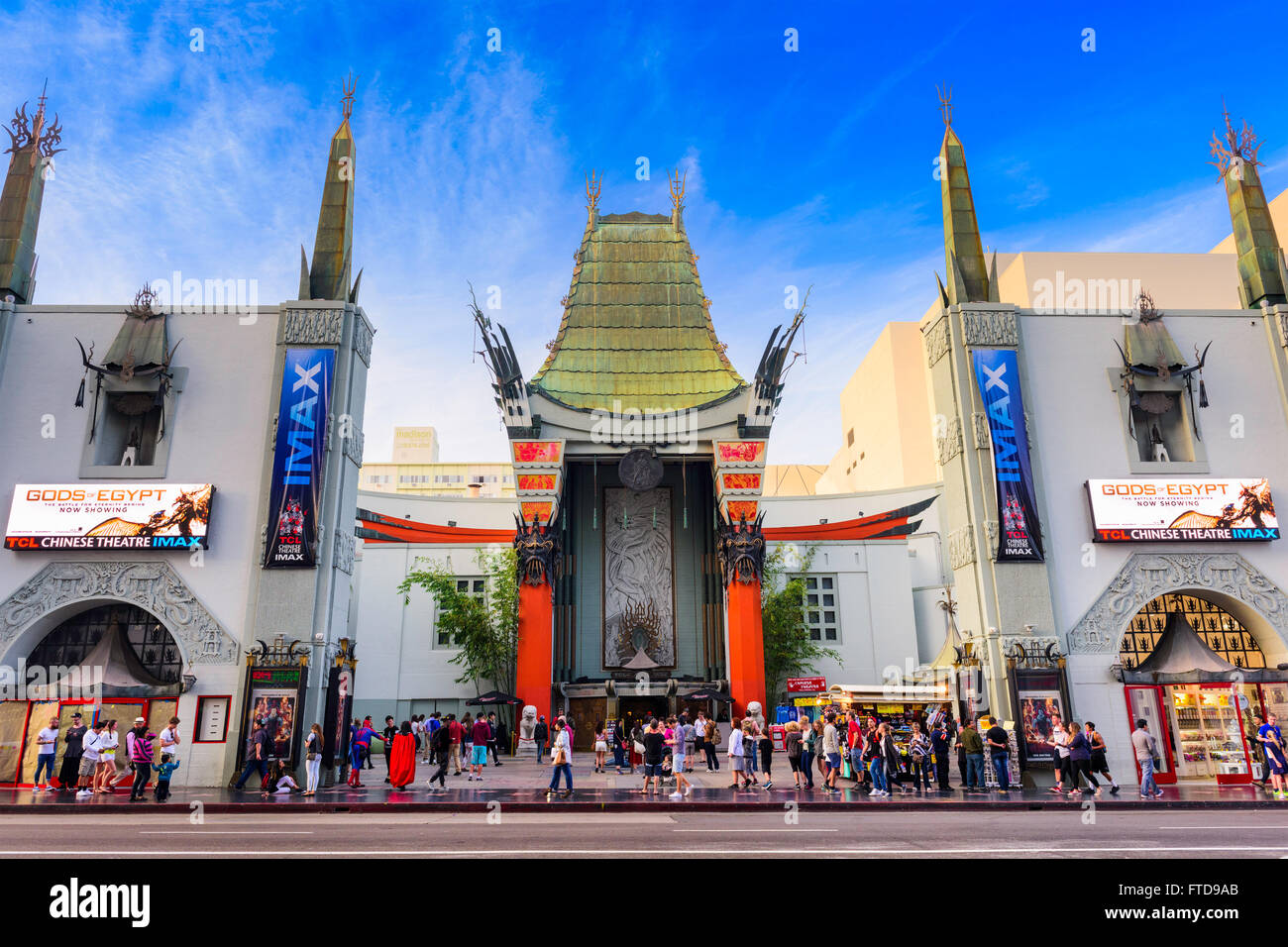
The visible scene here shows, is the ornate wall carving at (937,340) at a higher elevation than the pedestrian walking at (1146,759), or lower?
higher

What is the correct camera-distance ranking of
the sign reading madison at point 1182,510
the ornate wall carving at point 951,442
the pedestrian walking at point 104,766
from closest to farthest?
the pedestrian walking at point 104,766, the sign reading madison at point 1182,510, the ornate wall carving at point 951,442

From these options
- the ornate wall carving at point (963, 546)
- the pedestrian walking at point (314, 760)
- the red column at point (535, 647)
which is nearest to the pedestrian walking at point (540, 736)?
the red column at point (535, 647)

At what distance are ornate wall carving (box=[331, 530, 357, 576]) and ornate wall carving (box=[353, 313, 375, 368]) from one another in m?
5.21

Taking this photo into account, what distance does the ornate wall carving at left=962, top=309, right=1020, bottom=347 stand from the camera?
24.5 m

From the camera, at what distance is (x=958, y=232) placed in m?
26.1

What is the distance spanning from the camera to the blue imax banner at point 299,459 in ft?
72.9

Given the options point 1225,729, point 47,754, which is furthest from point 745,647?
point 47,754

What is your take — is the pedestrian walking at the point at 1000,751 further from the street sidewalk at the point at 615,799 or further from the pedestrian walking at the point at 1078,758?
the pedestrian walking at the point at 1078,758

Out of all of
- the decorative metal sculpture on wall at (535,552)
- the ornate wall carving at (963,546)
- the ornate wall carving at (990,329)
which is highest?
the ornate wall carving at (990,329)

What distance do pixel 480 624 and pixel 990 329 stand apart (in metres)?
25.3


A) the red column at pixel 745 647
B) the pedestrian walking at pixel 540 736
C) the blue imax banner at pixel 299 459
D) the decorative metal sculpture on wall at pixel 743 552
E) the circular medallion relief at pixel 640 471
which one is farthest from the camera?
the circular medallion relief at pixel 640 471

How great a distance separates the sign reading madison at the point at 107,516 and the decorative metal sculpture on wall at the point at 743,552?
21.8 m

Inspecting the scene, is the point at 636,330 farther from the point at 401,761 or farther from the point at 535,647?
the point at 401,761

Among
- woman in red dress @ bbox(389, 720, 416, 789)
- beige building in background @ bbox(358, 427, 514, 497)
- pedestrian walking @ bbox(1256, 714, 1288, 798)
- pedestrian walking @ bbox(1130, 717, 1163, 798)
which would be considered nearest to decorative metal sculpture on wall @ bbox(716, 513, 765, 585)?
pedestrian walking @ bbox(1130, 717, 1163, 798)
